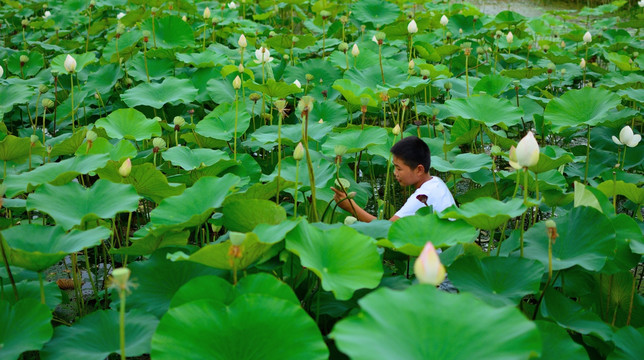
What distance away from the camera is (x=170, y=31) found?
129 inches

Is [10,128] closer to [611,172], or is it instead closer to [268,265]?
[268,265]

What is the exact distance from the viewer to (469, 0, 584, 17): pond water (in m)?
6.39

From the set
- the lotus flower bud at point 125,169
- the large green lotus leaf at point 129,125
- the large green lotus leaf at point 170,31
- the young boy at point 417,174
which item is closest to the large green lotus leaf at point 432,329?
the lotus flower bud at point 125,169

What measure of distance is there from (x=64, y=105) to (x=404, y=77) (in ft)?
4.80

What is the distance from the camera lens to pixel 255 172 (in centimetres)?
200

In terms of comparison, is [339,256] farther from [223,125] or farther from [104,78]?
[104,78]

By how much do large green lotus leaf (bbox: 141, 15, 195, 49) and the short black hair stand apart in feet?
5.66

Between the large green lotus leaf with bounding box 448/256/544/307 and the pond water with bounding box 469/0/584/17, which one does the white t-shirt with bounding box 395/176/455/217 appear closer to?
the large green lotus leaf with bounding box 448/256/544/307

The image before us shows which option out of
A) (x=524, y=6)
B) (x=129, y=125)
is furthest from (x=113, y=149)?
(x=524, y=6)

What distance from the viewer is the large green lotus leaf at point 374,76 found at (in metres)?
2.73

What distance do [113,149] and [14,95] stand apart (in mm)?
961

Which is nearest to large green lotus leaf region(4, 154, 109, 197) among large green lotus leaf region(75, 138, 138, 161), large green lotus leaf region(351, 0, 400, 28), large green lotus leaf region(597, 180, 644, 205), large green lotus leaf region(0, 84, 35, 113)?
large green lotus leaf region(75, 138, 138, 161)

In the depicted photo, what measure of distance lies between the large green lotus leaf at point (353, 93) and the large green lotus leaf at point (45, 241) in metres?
1.19

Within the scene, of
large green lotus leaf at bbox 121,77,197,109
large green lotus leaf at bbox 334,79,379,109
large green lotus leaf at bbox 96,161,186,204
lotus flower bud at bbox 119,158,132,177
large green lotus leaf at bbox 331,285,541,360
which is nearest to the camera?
large green lotus leaf at bbox 331,285,541,360
